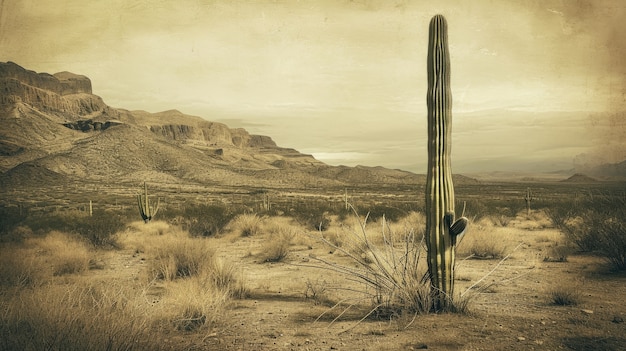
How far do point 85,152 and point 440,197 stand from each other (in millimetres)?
74054

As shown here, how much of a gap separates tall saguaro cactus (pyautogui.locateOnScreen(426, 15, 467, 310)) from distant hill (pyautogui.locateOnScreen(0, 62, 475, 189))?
57607 mm

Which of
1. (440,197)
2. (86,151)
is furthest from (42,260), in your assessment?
(86,151)

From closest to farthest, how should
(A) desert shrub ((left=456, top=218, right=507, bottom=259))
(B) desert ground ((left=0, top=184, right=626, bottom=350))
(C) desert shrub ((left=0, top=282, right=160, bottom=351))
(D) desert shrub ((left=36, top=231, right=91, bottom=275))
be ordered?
(C) desert shrub ((left=0, top=282, right=160, bottom=351)) → (B) desert ground ((left=0, top=184, right=626, bottom=350)) → (D) desert shrub ((left=36, top=231, right=91, bottom=275)) → (A) desert shrub ((left=456, top=218, right=507, bottom=259))

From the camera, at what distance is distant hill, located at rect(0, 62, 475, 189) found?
214 feet

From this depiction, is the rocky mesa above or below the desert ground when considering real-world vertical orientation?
above

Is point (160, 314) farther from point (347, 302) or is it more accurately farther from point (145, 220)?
point (145, 220)

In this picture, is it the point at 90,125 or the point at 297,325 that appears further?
the point at 90,125

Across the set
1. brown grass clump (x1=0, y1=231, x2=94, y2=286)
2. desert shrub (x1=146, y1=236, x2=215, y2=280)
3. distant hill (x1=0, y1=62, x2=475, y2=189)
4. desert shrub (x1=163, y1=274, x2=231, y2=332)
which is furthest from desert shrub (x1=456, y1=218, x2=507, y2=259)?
distant hill (x1=0, y1=62, x2=475, y2=189)

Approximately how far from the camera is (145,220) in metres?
20.7

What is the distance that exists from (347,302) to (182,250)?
416 cm

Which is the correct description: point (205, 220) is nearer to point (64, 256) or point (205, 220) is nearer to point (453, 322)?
point (64, 256)

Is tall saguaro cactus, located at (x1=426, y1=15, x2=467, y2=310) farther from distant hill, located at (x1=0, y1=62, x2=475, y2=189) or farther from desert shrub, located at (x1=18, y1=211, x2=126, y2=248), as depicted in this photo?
distant hill, located at (x1=0, y1=62, x2=475, y2=189)

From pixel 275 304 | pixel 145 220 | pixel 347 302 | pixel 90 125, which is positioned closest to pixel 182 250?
pixel 275 304

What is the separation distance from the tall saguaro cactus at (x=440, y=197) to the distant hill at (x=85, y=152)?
57.6 meters
